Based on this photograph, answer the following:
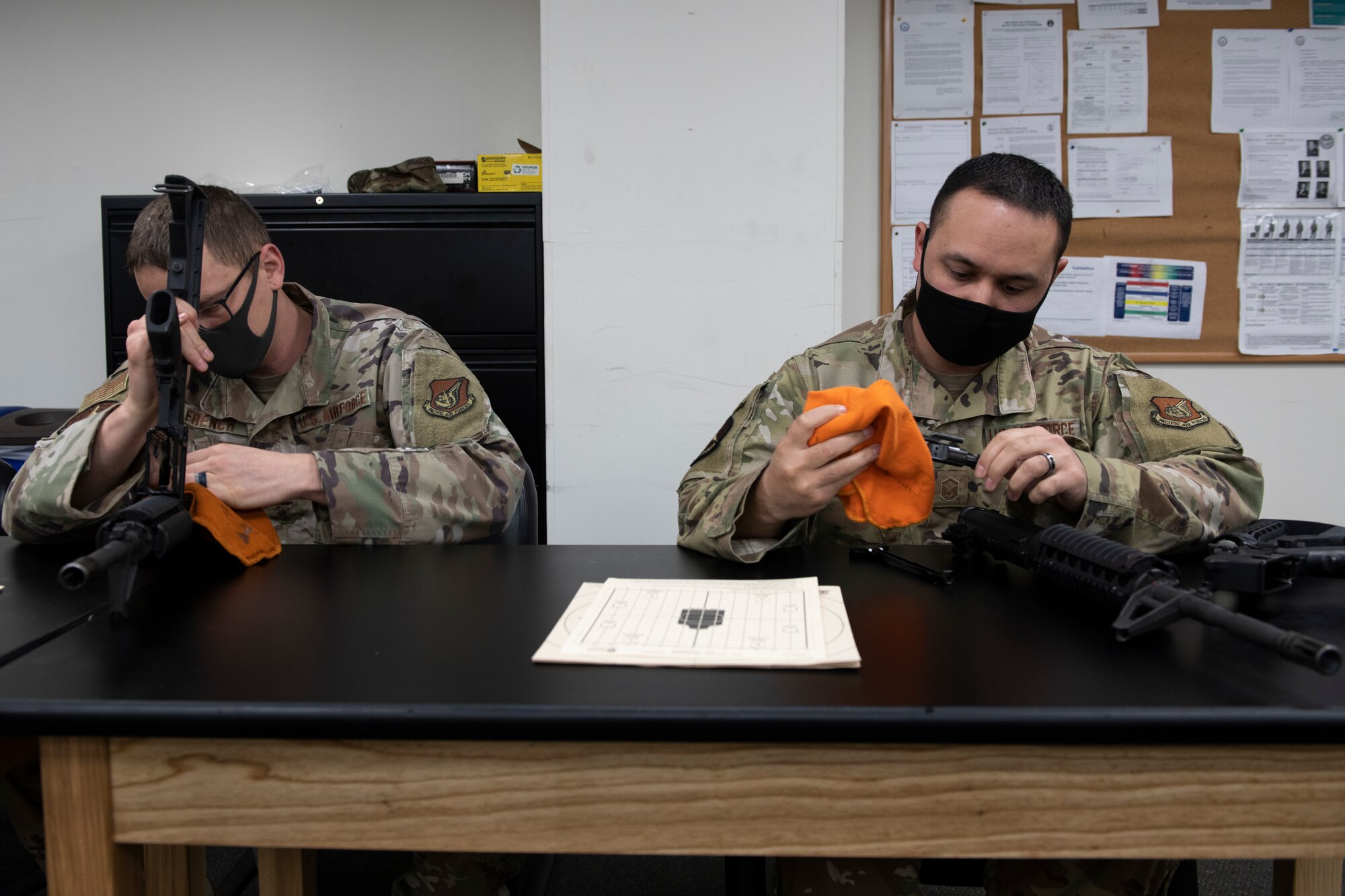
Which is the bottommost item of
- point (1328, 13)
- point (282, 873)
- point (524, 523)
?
point (282, 873)

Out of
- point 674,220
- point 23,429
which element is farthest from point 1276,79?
point 23,429

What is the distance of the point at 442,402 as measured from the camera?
1.42 metres

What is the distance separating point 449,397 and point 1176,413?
1155 mm

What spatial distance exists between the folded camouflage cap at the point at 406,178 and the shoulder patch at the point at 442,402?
1208 mm

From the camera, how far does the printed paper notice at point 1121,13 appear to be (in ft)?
8.29

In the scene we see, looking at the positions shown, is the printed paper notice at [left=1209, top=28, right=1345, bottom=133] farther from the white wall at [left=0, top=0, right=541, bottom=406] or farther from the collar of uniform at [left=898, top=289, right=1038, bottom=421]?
the white wall at [left=0, top=0, right=541, bottom=406]

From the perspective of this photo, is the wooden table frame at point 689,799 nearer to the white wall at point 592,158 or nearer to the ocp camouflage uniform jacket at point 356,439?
the ocp camouflage uniform jacket at point 356,439

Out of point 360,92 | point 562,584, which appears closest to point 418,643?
point 562,584

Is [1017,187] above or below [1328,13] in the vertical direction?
below

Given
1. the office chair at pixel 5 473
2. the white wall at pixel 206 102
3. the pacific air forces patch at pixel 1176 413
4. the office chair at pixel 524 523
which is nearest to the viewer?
the pacific air forces patch at pixel 1176 413

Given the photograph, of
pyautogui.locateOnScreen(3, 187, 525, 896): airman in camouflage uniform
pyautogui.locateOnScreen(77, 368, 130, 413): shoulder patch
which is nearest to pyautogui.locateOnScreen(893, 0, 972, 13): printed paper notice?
pyautogui.locateOnScreen(3, 187, 525, 896): airman in camouflage uniform

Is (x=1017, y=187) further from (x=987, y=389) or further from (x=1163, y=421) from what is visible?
(x=1163, y=421)

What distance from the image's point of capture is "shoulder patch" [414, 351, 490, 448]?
139cm

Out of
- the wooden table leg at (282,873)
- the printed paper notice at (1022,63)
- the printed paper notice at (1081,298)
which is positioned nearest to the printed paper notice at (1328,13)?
the printed paper notice at (1022,63)
